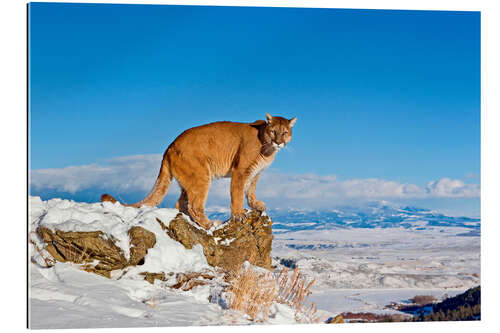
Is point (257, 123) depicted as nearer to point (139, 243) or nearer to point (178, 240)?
point (178, 240)

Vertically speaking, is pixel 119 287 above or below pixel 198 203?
below

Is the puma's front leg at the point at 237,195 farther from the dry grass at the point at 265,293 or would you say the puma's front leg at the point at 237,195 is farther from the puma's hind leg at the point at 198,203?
the dry grass at the point at 265,293

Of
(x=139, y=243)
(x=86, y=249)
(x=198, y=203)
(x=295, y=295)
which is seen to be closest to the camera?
(x=86, y=249)

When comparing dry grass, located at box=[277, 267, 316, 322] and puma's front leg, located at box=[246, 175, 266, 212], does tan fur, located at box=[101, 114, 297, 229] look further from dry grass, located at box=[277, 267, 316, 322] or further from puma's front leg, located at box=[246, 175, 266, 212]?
dry grass, located at box=[277, 267, 316, 322]

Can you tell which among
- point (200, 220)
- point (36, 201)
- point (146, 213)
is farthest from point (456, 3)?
point (36, 201)

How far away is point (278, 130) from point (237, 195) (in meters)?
1.31

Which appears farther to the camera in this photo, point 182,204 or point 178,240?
point 182,204

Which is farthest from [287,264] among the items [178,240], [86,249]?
[86,249]

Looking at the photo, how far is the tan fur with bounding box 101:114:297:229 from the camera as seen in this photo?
9641 millimetres

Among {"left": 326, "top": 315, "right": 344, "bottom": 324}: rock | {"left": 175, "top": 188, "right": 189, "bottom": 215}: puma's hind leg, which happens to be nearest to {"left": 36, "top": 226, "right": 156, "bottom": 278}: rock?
{"left": 175, "top": 188, "right": 189, "bottom": 215}: puma's hind leg

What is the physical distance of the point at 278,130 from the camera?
9.63 metres

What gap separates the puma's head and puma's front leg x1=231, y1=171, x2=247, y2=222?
0.80 meters

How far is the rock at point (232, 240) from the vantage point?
9.16 m

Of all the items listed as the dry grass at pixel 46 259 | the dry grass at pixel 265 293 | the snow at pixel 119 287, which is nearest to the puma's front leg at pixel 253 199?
the dry grass at pixel 265 293
